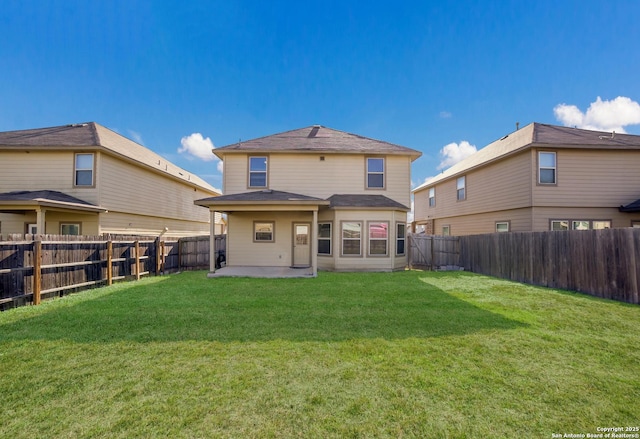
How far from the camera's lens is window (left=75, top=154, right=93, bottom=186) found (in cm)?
1145

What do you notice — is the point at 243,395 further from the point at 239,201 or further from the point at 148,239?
the point at 148,239

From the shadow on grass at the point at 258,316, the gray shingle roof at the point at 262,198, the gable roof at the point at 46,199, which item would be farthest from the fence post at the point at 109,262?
the gray shingle roof at the point at 262,198

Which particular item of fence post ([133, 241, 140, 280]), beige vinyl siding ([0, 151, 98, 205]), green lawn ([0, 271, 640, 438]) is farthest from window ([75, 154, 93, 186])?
green lawn ([0, 271, 640, 438])

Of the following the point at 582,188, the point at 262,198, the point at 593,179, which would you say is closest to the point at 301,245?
the point at 262,198

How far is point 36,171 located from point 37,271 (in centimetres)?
799

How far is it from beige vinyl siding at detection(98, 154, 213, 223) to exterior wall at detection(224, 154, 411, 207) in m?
4.64

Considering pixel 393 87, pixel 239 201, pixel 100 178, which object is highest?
pixel 393 87

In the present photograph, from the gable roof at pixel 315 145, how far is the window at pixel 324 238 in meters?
3.51

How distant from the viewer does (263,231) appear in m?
12.5

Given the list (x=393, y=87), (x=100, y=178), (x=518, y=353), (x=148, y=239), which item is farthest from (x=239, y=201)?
(x=393, y=87)

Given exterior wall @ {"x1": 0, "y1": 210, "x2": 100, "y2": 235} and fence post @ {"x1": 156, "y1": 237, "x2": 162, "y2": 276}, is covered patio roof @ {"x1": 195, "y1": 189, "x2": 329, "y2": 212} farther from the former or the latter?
exterior wall @ {"x1": 0, "y1": 210, "x2": 100, "y2": 235}

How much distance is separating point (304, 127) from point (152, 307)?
1161 centimetres

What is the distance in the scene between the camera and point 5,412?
2.55 meters

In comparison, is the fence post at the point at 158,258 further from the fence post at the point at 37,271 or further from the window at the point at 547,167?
the window at the point at 547,167
